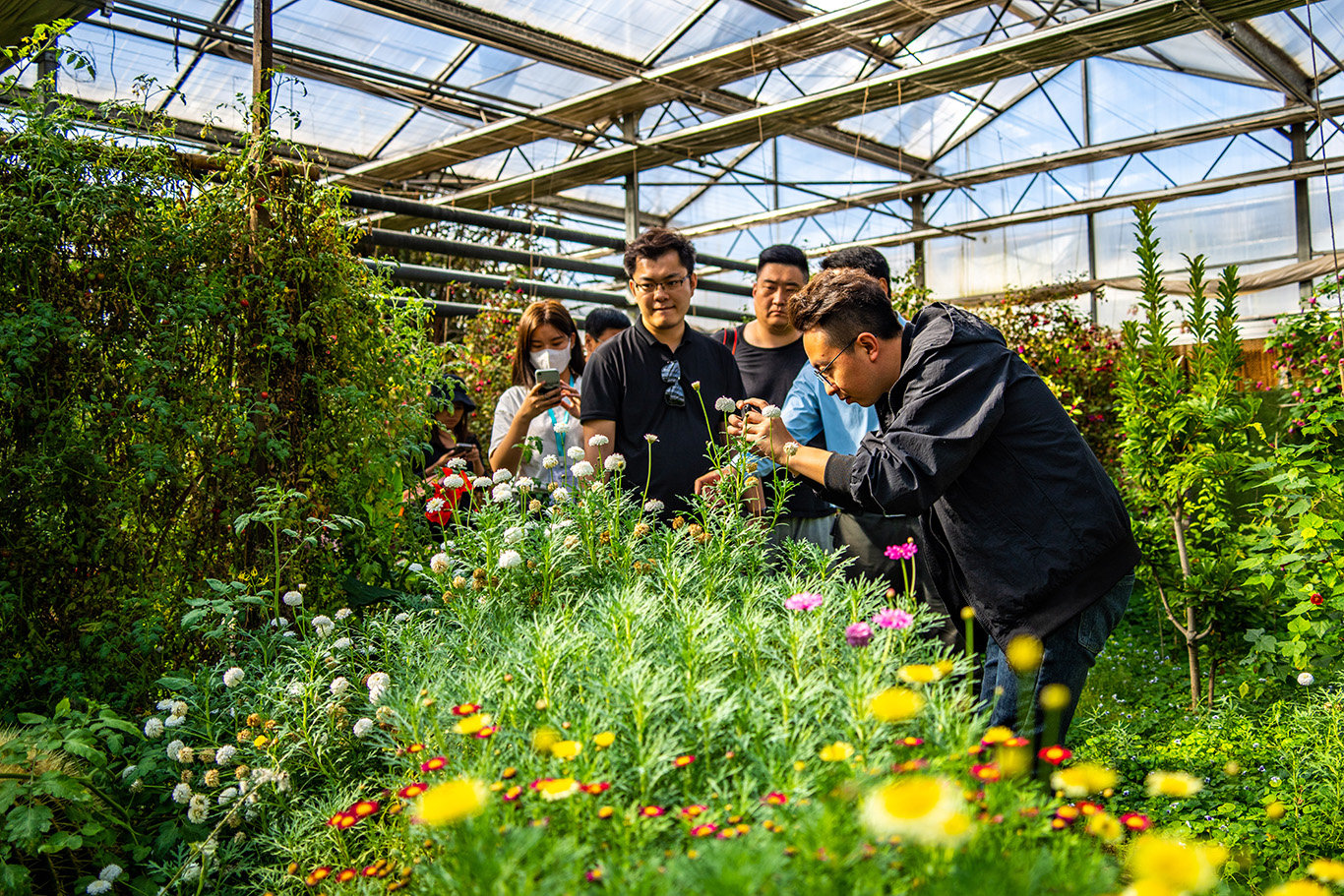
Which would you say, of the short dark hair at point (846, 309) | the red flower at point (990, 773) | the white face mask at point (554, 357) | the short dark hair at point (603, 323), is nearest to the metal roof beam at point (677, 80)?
the short dark hair at point (603, 323)

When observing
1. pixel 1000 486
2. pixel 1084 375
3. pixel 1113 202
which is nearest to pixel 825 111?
pixel 1084 375

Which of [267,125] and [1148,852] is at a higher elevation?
[267,125]

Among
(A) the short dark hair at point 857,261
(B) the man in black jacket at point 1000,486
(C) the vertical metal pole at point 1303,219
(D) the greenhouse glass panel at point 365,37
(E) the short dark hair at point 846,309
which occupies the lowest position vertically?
(B) the man in black jacket at point 1000,486

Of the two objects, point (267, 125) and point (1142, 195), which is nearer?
point (267, 125)

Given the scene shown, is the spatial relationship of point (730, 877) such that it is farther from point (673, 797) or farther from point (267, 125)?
point (267, 125)

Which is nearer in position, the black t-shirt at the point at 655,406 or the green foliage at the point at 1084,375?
the black t-shirt at the point at 655,406

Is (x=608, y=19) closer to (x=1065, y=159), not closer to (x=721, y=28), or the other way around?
(x=721, y=28)

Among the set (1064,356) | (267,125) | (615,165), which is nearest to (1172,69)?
(1064,356)

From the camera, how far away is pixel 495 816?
3.69 feet

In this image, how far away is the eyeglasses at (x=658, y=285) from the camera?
3.17 meters

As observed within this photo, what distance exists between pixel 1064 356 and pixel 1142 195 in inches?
273

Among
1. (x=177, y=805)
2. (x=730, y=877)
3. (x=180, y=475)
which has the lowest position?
(x=177, y=805)

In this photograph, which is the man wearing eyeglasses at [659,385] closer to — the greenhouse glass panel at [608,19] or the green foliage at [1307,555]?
the green foliage at [1307,555]

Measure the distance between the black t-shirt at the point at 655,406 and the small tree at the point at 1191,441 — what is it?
1892 mm
